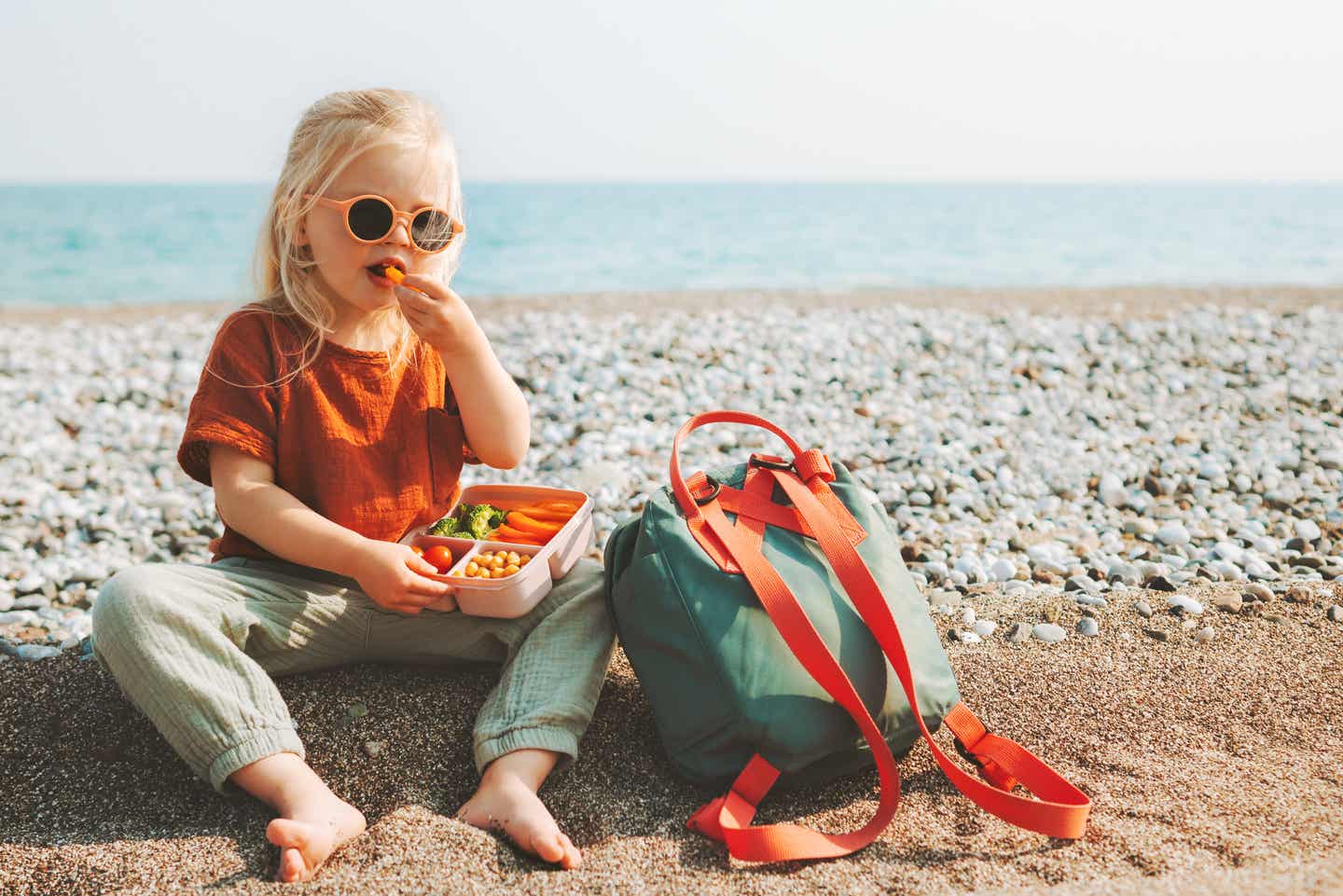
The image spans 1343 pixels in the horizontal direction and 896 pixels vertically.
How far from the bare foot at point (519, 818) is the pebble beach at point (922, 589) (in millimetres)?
49

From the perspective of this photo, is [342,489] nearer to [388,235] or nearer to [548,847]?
[388,235]

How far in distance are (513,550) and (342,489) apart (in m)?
0.49

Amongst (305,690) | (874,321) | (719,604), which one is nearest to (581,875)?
(719,604)

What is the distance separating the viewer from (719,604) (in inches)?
91.4

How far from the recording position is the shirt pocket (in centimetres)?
284

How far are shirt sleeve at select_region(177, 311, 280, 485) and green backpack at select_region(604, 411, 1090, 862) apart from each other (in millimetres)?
990

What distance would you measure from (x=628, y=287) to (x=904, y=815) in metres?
15.4

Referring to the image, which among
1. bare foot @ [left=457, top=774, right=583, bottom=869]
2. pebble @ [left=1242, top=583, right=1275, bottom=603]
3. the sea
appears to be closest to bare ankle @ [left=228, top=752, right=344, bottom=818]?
bare foot @ [left=457, top=774, right=583, bottom=869]

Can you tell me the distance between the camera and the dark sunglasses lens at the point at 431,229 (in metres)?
2.60

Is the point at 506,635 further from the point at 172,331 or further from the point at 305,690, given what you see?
the point at 172,331

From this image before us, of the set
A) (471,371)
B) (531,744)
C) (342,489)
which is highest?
(471,371)

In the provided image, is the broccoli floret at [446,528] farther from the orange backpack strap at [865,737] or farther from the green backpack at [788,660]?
the orange backpack strap at [865,737]

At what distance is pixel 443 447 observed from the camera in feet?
9.38

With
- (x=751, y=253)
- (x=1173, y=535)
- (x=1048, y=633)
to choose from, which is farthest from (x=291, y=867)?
(x=751, y=253)
